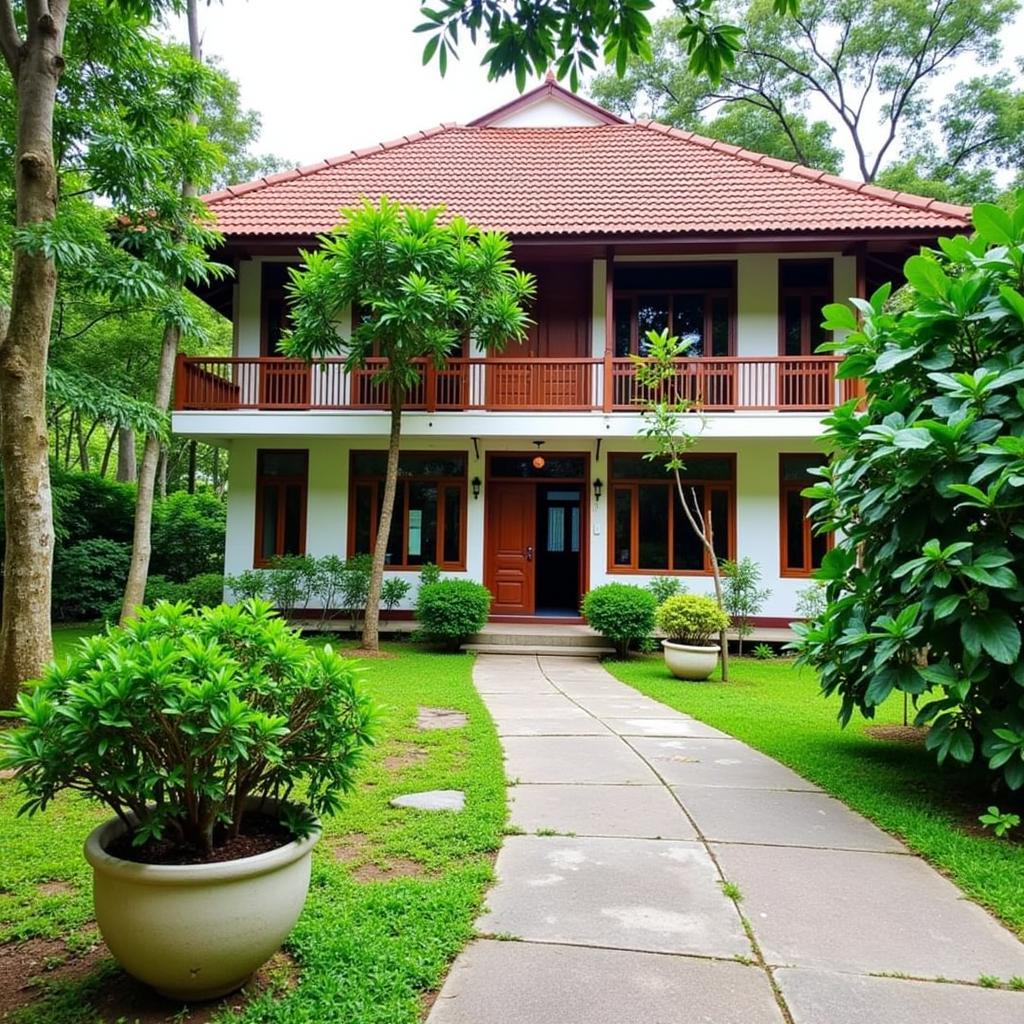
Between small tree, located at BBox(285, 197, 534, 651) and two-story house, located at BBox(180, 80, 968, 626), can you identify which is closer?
small tree, located at BBox(285, 197, 534, 651)

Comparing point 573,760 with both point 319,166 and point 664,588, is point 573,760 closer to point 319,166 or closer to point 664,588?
point 664,588

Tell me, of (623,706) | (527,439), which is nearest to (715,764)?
(623,706)

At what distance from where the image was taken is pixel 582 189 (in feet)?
40.5

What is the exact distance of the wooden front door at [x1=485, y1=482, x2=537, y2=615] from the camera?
1184cm

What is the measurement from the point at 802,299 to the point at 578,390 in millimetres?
4484

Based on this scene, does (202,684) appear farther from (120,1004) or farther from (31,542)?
(31,542)

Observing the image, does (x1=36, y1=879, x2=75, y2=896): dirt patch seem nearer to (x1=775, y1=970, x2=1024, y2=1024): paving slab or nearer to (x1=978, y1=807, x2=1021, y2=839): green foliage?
(x1=775, y1=970, x2=1024, y2=1024): paving slab

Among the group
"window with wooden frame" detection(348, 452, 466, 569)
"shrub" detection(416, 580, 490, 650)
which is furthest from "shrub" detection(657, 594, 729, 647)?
"window with wooden frame" detection(348, 452, 466, 569)

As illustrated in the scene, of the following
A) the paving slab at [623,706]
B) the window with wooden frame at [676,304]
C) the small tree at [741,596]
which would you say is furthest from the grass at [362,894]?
the window with wooden frame at [676,304]

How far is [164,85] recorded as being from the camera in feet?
24.7

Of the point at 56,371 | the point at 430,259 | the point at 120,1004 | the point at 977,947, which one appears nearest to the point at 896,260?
the point at 430,259

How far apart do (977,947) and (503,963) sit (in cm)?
172

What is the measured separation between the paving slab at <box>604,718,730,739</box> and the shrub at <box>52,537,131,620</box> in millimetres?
10538

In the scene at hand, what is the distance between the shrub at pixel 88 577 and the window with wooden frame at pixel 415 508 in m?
5.18
